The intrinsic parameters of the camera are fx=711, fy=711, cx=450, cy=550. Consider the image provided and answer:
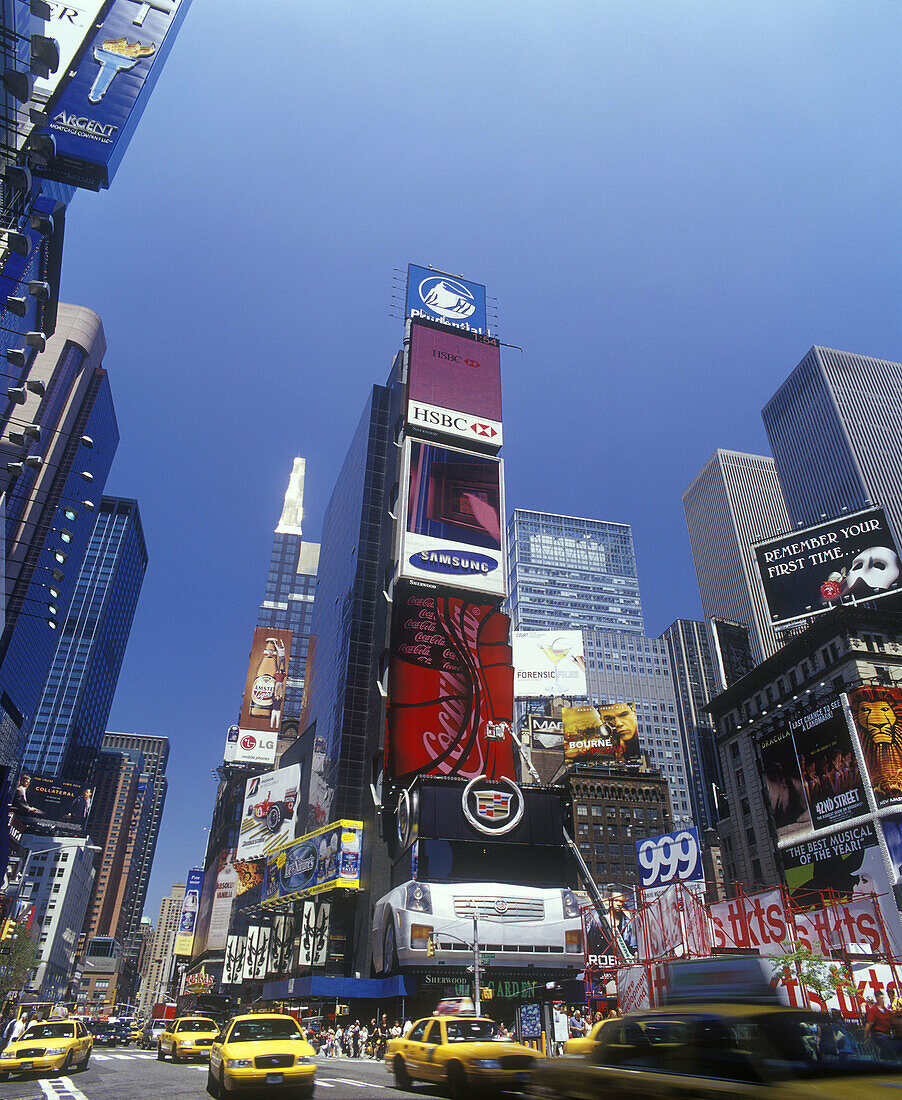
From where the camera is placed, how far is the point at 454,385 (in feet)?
262

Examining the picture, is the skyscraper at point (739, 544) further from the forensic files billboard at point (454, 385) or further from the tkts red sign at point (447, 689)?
the tkts red sign at point (447, 689)

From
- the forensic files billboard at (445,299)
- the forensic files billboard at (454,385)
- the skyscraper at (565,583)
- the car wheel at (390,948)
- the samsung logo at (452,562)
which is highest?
the skyscraper at (565,583)

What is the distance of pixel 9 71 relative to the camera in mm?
22094

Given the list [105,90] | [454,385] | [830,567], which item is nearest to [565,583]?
[454,385]

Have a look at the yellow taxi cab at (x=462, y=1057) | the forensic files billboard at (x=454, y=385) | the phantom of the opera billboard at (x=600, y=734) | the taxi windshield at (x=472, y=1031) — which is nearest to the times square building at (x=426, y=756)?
the forensic files billboard at (x=454, y=385)

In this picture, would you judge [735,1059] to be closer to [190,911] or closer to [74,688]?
[190,911]

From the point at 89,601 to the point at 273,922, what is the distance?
14331 centimetres

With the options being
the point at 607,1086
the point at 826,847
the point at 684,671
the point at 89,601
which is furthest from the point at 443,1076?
the point at 89,601

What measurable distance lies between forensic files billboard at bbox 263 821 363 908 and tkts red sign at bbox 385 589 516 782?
12.2 meters

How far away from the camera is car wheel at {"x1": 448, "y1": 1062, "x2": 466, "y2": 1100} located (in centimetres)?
1270

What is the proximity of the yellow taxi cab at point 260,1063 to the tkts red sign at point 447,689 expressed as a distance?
45325mm

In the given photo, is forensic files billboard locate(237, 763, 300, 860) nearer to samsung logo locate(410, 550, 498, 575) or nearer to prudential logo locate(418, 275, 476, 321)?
samsung logo locate(410, 550, 498, 575)

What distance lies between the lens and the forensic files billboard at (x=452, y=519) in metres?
68.0

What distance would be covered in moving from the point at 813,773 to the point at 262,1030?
160 feet
